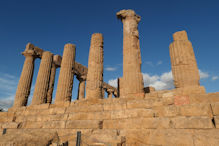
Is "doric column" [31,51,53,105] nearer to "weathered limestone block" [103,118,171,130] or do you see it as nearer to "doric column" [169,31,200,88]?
"weathered limestone block" [103,118,171,130]

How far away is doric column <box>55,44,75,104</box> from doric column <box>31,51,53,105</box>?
9.82ft

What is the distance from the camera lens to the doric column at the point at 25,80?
16.7 meters

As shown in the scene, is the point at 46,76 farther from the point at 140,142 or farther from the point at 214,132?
the point at 214,132

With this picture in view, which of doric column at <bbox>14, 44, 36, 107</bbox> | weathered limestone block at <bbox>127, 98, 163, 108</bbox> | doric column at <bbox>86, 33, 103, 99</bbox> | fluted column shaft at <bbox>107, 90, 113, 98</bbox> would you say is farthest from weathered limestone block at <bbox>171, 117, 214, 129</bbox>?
fluted column shaft at <bbox>107, 90, 113, 98</bbox>

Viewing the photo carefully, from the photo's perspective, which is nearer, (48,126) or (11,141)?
(11,141)

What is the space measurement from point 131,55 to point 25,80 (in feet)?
44.3

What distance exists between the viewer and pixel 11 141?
3541mm

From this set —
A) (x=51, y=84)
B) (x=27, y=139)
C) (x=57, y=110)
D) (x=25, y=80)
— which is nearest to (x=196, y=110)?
(x=27, y=139)

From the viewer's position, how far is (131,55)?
11273 mm

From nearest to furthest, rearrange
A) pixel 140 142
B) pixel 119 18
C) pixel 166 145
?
pixel 166 145 < pixel 140 142 < pixel 119 18

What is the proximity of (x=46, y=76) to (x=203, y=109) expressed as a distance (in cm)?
1665

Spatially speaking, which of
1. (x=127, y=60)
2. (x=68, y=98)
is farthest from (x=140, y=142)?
(x=68, y=98)

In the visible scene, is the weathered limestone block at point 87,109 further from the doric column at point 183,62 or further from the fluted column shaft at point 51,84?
the fluted column shaft at point 51,84

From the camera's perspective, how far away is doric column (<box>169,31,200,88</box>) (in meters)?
8.91
